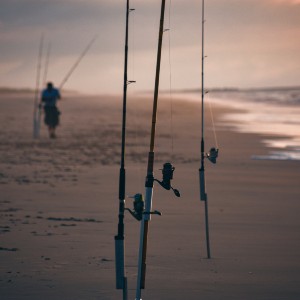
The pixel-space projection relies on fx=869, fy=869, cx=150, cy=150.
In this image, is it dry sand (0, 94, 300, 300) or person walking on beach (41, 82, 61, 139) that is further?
person walking on beach (41, 82, 61, 139)

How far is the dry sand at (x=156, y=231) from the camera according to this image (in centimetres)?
576

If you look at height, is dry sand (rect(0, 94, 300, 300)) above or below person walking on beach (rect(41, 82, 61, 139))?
below

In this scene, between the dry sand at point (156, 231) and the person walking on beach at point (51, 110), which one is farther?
the person walking on beach at point (51, 110)

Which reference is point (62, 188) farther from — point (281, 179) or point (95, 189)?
point (281, 179)

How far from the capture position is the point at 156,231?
25.1 feet

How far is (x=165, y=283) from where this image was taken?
5.83 metres

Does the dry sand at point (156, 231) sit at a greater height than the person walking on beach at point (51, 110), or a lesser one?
lesser

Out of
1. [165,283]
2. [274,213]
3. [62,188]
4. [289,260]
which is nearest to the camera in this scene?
[165,283]

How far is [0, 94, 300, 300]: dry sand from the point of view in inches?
227

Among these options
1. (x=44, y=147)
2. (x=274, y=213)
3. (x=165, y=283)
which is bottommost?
(x=165, y=283)

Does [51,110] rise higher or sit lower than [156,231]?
higher

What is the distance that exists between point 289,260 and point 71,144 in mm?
11726

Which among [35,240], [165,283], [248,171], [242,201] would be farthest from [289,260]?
[248,171]

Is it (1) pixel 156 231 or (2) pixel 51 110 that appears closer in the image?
(1) pixel 156 231
